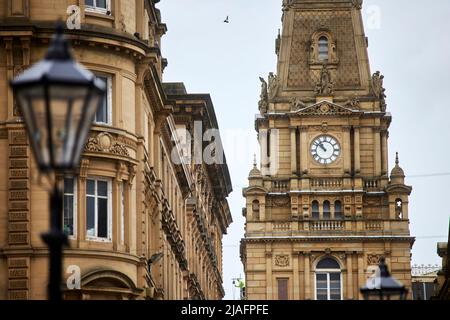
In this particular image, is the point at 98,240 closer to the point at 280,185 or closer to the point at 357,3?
the point at 280,185

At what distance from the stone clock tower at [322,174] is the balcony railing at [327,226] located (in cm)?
9

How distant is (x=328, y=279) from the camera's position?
460 feet

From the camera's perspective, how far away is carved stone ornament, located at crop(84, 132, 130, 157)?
47.5m

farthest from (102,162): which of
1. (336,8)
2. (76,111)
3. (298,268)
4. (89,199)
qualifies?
(336,8)

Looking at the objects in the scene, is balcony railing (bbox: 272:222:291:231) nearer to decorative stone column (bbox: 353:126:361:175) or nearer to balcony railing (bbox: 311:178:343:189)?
balcony railing (bbox: 311:178:343:189)

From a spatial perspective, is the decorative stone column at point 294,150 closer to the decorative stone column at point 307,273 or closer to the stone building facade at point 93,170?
the decorative stone column at point 307,273

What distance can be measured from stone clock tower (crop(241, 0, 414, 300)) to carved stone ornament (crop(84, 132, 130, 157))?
88123 mm

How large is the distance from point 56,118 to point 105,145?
3261cm

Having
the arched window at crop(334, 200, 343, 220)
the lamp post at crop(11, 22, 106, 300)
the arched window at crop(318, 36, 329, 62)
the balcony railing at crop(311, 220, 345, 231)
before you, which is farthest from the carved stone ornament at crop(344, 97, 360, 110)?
the lamp post at crop(11, 22, 106, 300)

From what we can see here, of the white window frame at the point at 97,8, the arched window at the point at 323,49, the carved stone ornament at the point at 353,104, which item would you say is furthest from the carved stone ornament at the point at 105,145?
the arched window at the point at 323,49

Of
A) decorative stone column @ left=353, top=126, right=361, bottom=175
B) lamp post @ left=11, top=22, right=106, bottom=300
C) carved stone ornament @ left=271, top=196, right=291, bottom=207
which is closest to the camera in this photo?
lamp post @ left=11, top=22, right=106, bottom=300

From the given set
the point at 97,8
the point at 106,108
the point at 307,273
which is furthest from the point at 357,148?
the point at 97,8

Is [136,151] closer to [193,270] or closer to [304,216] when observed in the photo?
[193,270]

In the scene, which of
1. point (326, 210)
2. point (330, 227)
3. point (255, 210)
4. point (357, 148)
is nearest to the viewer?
point (330, 227)
